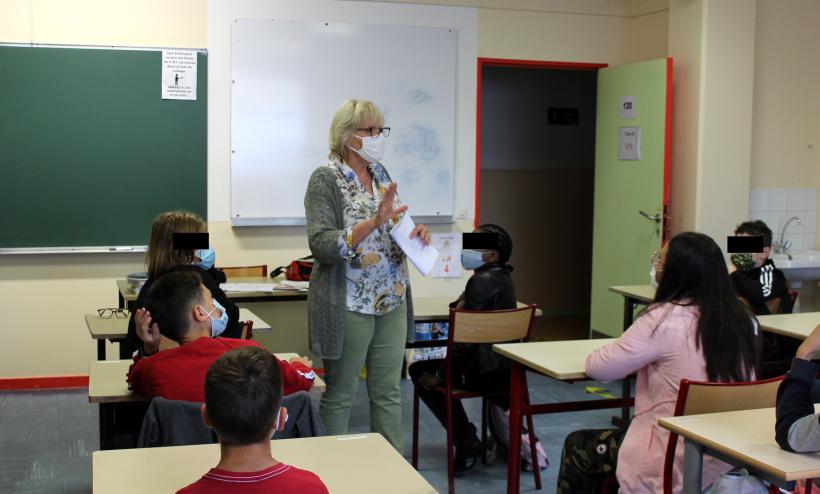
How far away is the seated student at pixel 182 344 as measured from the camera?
2.37m

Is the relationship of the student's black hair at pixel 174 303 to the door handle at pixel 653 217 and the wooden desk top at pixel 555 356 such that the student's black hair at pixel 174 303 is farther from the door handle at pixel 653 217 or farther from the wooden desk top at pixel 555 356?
the door handle at pixel 653 217

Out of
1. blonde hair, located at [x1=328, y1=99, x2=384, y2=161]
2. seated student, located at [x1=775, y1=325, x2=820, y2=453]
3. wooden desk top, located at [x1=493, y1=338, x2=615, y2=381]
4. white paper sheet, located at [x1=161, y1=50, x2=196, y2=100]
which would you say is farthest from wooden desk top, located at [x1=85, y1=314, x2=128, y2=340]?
seated student, located at [x1=775, y1=325, x2=820, y2=453]

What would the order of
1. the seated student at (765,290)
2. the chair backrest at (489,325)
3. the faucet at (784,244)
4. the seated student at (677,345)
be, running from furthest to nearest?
the faucet at (784,244) < the seated student at (765,290) < the chair backrest at (489,325) < the seated student at (677,345)

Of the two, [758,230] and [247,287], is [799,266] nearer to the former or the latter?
[758,230]

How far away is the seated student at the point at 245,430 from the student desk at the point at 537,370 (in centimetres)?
149

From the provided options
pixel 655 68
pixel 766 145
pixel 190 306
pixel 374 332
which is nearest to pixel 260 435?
pixel 190 306

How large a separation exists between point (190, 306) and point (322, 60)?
3.52 meters

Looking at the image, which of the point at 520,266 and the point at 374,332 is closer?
the point at 374,332

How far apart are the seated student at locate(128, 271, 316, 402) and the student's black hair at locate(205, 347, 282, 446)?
2.35 feet

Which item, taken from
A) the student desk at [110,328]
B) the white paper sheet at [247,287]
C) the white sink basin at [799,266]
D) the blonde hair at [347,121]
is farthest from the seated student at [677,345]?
the white sink basin at [799,266]

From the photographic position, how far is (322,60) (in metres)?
5.77

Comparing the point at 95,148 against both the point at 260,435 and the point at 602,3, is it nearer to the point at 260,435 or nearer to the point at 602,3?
the point at 602,3

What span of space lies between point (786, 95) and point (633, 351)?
4.23m

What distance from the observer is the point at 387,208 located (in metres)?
3.04
